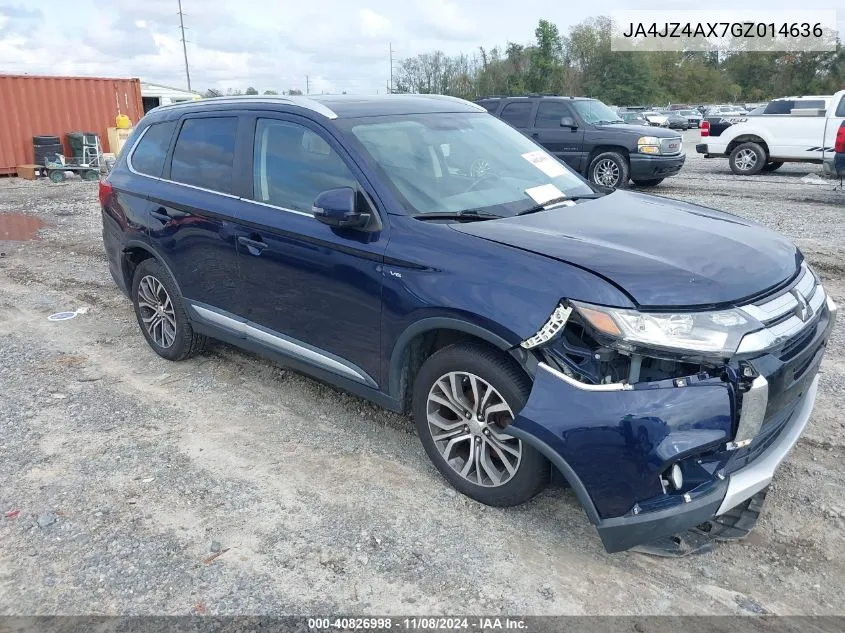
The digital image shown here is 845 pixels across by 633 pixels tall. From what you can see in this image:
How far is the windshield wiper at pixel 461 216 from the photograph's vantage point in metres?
3.35

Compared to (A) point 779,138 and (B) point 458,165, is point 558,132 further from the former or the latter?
(B) point 458,165

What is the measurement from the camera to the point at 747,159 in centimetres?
1588

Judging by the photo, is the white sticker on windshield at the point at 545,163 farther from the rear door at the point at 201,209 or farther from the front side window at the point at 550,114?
the front side window at the point at 550,114

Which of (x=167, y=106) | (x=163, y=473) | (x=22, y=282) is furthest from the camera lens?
(x=22, y=282)

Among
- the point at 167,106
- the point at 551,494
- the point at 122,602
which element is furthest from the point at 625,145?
the point at 122,602

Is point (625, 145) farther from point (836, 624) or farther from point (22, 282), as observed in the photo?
point (836, 624)

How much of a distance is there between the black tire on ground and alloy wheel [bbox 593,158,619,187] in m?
14.6

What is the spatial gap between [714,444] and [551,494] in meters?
1.03

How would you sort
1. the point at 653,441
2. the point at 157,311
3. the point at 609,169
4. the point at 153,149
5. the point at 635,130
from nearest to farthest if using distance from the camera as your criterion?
the point at 653,441 → the point at 153,149 → the point at 157,311 → the point at 635,130 → the point at 609,169

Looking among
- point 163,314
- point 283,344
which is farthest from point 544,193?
point 163,314

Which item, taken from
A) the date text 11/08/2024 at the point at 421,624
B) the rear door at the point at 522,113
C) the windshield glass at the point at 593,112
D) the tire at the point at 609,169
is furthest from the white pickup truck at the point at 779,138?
the date text 11/08/2024 at the point at 421,624

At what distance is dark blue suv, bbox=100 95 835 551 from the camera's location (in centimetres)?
258

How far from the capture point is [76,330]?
602 centimetres

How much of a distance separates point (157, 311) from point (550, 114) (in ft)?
32.7
